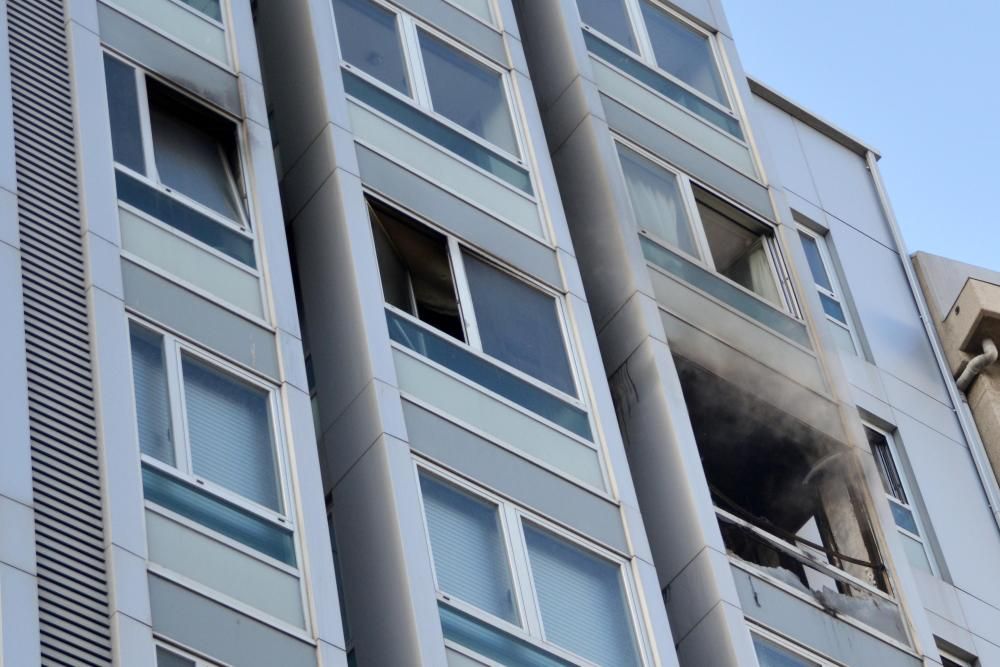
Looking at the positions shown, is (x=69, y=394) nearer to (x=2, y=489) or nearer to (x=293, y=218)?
(x=2, y=489)

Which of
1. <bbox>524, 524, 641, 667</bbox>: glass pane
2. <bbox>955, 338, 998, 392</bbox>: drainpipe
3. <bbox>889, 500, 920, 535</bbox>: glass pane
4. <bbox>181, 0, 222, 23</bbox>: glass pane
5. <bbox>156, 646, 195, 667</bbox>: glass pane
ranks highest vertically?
<bbox>181, 0, 222, 23</bbox>: glass pane

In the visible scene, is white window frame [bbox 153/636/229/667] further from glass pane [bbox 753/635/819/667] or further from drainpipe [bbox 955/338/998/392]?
drainpipe [bbox 955/338/998/392]

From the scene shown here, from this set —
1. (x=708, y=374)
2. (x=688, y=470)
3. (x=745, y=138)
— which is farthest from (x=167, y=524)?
(x=745, y=138)

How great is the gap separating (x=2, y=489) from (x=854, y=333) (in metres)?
16.0

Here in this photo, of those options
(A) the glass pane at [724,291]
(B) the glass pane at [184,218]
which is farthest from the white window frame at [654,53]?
(B) the glass pane at [184,218]

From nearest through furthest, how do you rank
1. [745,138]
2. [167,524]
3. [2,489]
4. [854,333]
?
[2,489]
[167,524]
[745,138]
[854,333]

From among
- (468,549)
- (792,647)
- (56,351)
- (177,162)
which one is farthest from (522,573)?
(177,162)

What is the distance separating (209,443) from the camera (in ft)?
52.5

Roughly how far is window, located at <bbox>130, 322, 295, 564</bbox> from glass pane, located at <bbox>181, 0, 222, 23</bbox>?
4.77m

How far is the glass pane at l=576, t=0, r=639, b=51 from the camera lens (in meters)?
25.4

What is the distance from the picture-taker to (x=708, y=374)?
867 inches

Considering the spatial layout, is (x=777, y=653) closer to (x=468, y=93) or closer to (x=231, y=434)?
(x=231, y=434)

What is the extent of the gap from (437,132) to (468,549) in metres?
5.50

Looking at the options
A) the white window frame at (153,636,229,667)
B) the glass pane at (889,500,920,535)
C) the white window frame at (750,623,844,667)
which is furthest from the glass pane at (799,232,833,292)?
the white window frame at (153,636,229,667)
